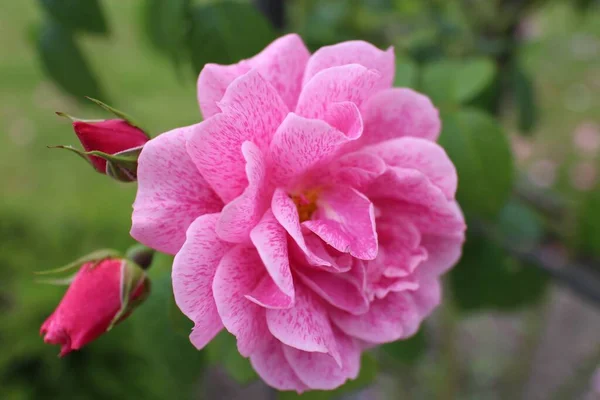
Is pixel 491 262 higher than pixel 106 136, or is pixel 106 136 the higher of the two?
pixel 106 136

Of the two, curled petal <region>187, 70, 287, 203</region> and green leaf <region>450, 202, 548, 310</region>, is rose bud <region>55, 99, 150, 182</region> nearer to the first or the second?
curled petal <region>187, 70, 287, 203</region>

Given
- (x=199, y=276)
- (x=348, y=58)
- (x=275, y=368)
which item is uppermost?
(x=348, y=58)

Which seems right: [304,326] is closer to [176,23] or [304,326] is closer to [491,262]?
[176,23]

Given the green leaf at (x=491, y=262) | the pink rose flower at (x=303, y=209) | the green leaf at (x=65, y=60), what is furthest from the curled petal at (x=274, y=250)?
the green leaf at (x=491, y=262)

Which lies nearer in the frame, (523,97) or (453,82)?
(453,82)

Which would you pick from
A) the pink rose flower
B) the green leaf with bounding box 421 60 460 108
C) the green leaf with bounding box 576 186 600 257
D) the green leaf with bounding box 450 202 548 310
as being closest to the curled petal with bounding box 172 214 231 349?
the pink rose flower

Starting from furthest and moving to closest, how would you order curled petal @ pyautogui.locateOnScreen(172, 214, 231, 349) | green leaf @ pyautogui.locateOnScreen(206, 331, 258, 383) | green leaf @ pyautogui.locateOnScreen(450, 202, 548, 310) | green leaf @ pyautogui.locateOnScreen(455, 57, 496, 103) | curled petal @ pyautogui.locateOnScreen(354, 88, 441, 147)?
1. green leaf @ pyautogui.locateOnScreen(450, 202, 548, 310)
2. green leaf @ pyautogui.locateOnScreen(455, 57, 496, 103)
3. green leaf @ pyautogui.locateOnScreen(206, 331, 258, 383)
4. curled petal @ pyautogui.locateOnScreen(354, 88, 441, 147)
5. curled petal @ pyautogui.locateOnScreen(172, 214, 231, 349)

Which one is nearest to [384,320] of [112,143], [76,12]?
[112,143]
